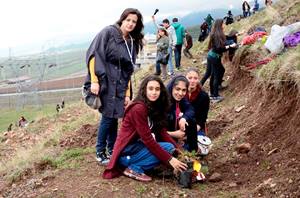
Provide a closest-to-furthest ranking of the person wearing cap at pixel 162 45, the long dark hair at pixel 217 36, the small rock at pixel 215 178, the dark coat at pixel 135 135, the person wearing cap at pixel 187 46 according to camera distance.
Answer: the dark coat at pixel 135 135, the small rock at pixel 215 178, the long dark hair at pixel 217 36, the person wearing cap at pixel 162 45, the person wearing cap at pixel 187 46

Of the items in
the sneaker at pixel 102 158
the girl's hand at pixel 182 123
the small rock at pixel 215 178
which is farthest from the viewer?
the sneaker at pixel 102 158

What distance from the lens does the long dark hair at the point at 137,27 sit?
4895 millimetres

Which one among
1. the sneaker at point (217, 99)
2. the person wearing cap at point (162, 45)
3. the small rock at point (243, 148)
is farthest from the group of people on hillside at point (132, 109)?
the person wearing cap at point (162, 45)

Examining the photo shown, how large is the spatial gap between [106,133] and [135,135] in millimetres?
610

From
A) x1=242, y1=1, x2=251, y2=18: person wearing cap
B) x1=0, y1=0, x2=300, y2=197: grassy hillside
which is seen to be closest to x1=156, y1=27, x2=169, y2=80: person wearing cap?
x1=0, y1=0, x2=300, y2=197: grassy hillside

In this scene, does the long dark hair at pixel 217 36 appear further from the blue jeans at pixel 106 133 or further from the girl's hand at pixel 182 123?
the blue jeans at pixel 106 133

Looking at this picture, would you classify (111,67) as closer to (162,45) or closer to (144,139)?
(144,139)

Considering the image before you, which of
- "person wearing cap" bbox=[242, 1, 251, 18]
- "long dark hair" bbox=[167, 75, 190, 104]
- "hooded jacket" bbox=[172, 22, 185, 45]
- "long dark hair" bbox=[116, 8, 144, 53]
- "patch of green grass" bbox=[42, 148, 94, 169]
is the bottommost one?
"patch of green grass" bbox=[42, 148, 94, 169]

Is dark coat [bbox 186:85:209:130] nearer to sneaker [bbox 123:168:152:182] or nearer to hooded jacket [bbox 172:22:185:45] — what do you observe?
sneaker [bbox 123:168:152:182]

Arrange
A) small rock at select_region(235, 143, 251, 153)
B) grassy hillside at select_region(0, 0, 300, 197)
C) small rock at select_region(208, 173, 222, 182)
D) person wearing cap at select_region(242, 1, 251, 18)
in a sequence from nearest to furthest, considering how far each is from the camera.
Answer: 1. grassy hillside at select_region(0, 0, 300, 197)
2. small rock at select_region(208, 173, 222, 182)
3. small rock at select_region(235, 143, 251, 153)
4. person wearing cap at select_region(242, 1, 251, 18)

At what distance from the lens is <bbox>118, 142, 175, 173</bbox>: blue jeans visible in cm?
478

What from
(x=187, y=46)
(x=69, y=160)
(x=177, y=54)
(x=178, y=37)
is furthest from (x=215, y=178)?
(x=187, y=46)

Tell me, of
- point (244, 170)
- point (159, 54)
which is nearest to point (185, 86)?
point (244, 170)

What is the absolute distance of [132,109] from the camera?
4688 millimetres
